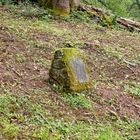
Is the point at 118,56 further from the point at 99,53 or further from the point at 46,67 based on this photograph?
the point at 46,67

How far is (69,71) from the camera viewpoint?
769 cm

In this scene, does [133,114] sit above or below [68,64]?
below

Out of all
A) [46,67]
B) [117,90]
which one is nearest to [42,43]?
[46,67]

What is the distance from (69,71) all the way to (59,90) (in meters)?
0.39

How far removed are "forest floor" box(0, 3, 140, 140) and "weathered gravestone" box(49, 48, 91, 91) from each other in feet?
0.51

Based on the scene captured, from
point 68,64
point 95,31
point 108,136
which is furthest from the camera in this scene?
point 95,31

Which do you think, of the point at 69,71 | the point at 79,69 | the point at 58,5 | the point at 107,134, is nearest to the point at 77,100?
the point at 69,71

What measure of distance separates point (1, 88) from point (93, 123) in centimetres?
164

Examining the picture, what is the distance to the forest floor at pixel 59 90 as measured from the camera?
632cm

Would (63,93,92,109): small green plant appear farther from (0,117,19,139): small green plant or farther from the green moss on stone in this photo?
(0,117,19,139): small green plant

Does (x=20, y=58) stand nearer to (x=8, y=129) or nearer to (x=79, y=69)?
(x=79, y=69)

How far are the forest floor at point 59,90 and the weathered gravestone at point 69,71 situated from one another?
156 millimetres

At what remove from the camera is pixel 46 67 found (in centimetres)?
884

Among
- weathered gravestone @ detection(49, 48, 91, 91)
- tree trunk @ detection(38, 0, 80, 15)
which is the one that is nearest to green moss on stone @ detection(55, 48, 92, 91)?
weathered gravestone @ detection(49, 48, 91, 91)
